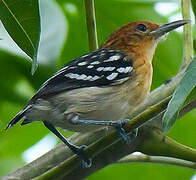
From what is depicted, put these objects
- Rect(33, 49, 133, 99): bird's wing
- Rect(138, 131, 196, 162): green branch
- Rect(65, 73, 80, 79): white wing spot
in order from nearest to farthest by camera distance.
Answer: Rect(138, 131, 196, 162): green branch
Rect(33, 49, 133, 99): bird's wing
Rect(65, 73, 80, 79): white wing spot

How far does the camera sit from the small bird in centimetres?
337

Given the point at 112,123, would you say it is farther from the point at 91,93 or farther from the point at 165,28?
the point at 165,28

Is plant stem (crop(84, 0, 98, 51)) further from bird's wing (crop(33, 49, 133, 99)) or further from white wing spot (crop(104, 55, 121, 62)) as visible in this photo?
white wing spot (crop(104, 55, 121, 62))

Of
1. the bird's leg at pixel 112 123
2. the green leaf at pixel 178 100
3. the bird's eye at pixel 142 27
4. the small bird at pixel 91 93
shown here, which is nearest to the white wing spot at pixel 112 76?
the small bird at pixel 91 93

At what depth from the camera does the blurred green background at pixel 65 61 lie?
3.19 metres

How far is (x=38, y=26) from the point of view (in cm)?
246

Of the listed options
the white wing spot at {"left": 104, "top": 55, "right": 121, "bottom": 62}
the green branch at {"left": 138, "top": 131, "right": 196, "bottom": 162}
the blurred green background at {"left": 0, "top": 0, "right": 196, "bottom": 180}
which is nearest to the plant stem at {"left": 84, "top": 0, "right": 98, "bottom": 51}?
the blurred green background at {"left": 0, "top": 0, "right": 196, "bottom": 180}

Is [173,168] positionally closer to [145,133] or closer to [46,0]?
[145,133]

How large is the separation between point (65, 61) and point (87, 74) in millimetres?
358

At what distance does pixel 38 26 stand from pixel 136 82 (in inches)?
57.6

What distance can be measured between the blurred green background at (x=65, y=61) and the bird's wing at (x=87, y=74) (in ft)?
0.53

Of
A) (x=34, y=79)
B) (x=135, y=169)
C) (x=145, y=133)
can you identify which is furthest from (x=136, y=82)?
(x=145, y=133)

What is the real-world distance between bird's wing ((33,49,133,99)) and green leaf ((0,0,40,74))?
0.86m

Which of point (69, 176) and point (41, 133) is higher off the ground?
point (69, 176)
